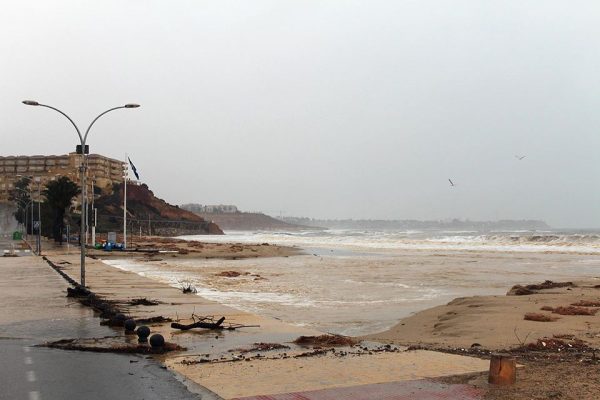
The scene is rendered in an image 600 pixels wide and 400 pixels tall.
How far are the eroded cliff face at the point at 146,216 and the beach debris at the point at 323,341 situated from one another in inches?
4235

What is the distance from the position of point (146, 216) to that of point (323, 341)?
142 m

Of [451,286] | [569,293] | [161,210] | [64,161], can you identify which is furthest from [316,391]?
[64,161]

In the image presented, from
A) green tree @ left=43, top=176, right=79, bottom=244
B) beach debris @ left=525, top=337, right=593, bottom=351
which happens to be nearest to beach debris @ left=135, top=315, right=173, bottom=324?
beach debris @ left=525, top=337, right=593, bottom=351

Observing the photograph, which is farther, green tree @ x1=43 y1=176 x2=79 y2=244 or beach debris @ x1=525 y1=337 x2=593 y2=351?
green tree @ x1=43 y1=176 x2=79 y2=244

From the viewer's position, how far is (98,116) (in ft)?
71.2

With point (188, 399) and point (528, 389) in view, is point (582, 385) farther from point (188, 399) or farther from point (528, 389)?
point (188, 399)

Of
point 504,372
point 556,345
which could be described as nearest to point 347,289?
point 556,345

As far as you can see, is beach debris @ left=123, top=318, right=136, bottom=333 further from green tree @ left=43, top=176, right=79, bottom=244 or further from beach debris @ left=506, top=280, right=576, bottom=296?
green tree @ left=43, top=176, right=79, bottom=244

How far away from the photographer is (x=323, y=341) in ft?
35.7

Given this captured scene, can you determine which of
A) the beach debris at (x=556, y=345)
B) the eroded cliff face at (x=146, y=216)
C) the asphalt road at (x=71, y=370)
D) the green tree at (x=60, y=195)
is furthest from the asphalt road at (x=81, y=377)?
the eroded cliff face at (x=146, y=216)

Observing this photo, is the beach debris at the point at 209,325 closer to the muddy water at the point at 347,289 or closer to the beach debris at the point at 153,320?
the beach debris at the point at 153,320

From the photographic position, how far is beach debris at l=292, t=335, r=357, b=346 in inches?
423

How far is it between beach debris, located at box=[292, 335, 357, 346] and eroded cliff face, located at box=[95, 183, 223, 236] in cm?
10756

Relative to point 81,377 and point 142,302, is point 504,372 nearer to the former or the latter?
point 81,377
